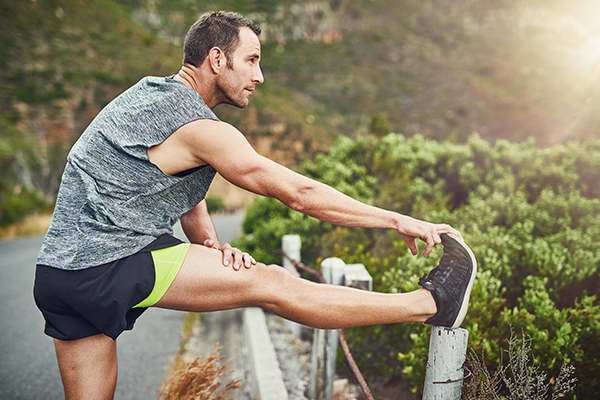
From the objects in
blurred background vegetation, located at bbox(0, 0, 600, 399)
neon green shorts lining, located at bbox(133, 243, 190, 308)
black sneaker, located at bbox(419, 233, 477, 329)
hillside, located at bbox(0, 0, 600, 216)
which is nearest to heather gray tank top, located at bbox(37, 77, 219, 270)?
neon green shorts lining, located at bbox(133, 243, 190, 308)

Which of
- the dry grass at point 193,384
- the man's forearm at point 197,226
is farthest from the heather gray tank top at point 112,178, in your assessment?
the dry grass at point 193,384

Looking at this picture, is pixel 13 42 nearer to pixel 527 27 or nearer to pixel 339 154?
pixel 339 154

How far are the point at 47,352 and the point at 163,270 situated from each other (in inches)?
112

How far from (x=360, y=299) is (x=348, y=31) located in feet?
178

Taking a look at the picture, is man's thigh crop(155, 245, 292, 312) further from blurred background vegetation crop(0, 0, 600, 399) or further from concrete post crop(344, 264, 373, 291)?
blurred background vegetation crop(0, 0, 600, 399)

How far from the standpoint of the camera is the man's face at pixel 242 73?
5.17 feet

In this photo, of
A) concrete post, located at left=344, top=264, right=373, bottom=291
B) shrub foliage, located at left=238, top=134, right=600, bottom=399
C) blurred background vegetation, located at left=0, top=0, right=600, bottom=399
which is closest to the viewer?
shrub foliage, located at left=238, top=134, right=600, bottom=399

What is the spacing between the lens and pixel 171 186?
1.51 metres

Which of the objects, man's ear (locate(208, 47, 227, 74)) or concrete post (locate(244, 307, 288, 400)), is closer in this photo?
man's ear (locate(208, 47, 227, 74))

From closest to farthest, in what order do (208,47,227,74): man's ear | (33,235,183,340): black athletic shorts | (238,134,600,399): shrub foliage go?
(33,235,183,340): black athletic shorts, (208,47,227,74): man's ear, (238,134,600,399): shrub foliage

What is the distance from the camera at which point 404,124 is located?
3344cm

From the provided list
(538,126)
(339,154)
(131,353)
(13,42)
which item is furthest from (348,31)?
(131,353)

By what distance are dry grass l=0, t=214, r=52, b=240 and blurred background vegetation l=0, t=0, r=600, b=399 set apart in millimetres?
320

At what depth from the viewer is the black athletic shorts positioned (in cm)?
134
